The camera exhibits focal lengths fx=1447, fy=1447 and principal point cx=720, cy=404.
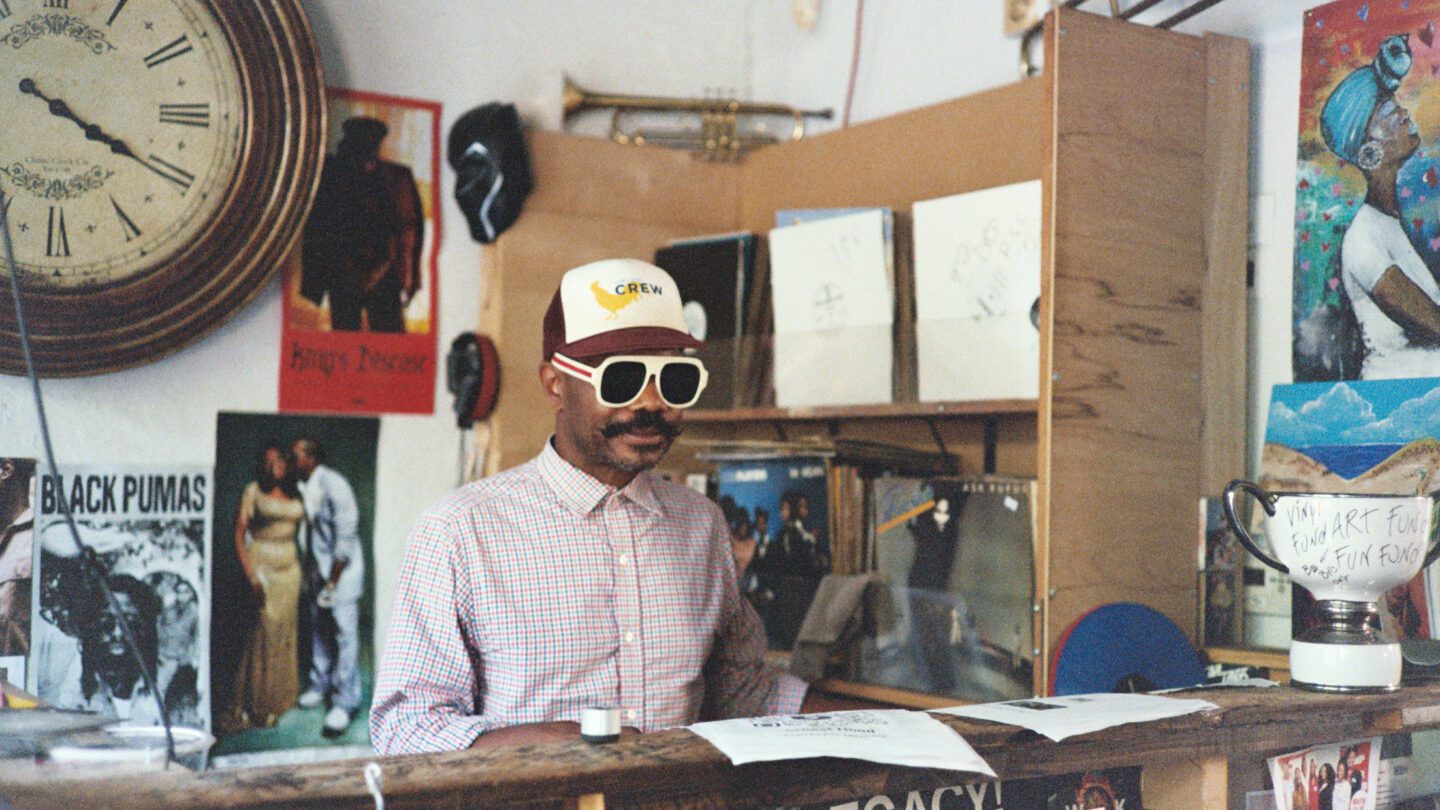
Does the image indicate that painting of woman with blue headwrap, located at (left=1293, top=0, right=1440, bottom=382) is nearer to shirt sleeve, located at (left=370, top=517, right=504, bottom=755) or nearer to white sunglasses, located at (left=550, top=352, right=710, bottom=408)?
white sunglasses, located at (left=550, top=352, right=710, bottom=408)

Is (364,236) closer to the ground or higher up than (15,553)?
higher up

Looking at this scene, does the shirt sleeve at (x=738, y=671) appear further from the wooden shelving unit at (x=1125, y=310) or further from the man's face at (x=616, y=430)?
the wooden shelving unit at (x=1125, y=310)

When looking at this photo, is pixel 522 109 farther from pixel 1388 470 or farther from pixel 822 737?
pixel 822 737

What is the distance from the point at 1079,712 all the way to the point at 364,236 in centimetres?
197

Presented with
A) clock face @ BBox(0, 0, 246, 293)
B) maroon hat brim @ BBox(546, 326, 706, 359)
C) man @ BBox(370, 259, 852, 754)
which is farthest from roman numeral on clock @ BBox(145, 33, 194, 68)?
maroon hat brim @ BBox(546, 326, 706, 359)

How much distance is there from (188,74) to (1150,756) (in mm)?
2132

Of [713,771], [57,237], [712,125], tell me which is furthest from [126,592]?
[713,771]

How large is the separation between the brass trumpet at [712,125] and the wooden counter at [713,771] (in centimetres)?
206

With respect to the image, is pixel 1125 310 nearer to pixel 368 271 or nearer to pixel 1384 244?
pixel 1384 244

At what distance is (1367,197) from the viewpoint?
7.48 feet

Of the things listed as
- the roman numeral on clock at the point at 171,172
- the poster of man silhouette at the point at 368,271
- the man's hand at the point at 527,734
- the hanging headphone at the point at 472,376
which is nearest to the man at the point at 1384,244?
the man's hand at the point at 527,734

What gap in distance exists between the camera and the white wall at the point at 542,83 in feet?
8.14

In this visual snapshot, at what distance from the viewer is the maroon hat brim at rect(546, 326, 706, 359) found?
6.40 feet

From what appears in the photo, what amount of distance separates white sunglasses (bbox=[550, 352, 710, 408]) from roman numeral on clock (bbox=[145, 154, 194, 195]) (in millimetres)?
1161
